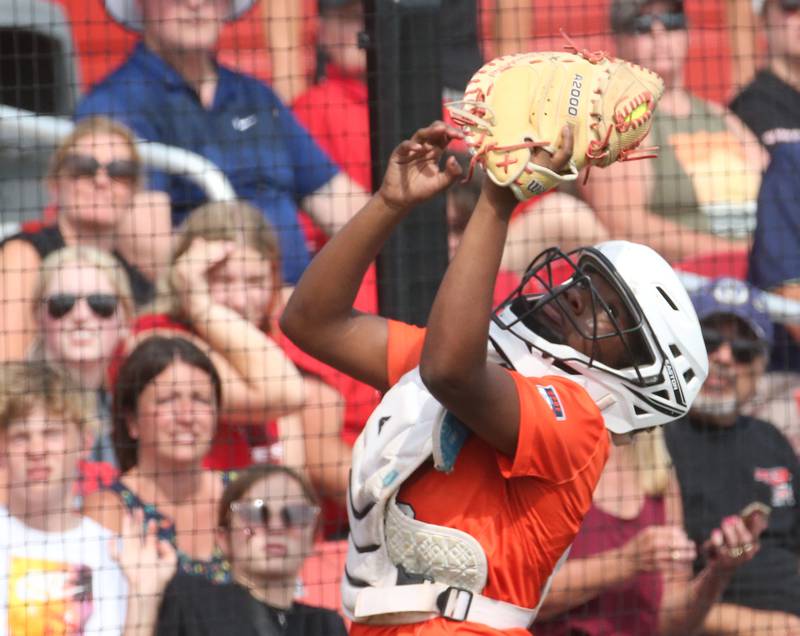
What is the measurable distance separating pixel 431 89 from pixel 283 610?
68.4 inches

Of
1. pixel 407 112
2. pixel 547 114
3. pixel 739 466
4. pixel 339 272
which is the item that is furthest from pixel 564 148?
pixel 739 466

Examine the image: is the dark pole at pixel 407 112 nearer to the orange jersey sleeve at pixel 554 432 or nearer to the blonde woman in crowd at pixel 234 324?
the blonde woman in crowd at pixel 234 324

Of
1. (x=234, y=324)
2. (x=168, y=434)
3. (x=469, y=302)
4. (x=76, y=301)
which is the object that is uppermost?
(x=469, y=302)

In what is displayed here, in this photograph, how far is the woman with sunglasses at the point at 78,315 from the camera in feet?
15.0

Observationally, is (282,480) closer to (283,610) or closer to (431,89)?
(283,610)

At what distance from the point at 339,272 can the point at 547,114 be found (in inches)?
23.2

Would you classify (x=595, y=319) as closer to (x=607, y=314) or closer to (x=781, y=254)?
(x=607, y=314)

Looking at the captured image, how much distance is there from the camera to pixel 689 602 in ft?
14.8

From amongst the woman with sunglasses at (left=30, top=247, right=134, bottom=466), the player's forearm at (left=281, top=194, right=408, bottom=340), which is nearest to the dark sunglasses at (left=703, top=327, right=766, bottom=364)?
the woman with sunglasses at (left=30, top=247, right=134, bottom=466)

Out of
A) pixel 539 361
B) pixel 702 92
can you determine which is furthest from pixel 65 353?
pixel 702 92

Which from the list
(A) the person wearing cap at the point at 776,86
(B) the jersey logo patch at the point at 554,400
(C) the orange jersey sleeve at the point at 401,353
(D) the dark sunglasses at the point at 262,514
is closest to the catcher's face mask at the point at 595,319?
(B) the jersey logo patch at the point at 554,400

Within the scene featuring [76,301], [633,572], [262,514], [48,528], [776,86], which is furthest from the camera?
[776,86]

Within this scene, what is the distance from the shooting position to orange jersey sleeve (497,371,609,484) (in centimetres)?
239

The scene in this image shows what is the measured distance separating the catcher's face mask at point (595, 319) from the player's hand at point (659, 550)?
1.98 m
